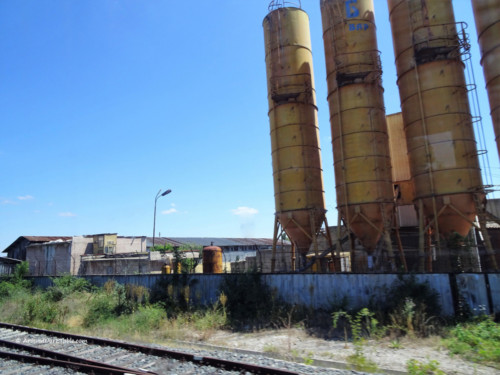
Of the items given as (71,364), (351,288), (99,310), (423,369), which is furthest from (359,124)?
(71,364)

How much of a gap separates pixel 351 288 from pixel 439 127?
9522mm

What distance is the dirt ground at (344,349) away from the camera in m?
7.35

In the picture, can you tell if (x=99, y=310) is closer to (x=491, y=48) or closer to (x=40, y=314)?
(x=40, y=314)

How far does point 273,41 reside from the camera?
845 inches

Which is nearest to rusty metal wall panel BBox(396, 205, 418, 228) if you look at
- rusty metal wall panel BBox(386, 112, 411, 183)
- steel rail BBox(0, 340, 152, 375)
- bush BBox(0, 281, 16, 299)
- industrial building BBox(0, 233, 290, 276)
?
rusty metal wall panel BBox(386, 112, 411, 183)

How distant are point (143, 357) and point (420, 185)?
15.0 metres

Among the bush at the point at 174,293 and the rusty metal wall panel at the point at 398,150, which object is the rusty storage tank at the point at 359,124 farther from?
the bush at the point at 174,293

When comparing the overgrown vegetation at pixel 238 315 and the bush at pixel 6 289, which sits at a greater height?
the bush at pixel 6 289

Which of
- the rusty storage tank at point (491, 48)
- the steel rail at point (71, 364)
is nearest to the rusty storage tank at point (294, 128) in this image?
the rusty storage tank at point (491, 48)

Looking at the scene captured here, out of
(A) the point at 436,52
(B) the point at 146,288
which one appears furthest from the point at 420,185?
(B) the point at 146,288

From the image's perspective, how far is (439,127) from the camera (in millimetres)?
16938

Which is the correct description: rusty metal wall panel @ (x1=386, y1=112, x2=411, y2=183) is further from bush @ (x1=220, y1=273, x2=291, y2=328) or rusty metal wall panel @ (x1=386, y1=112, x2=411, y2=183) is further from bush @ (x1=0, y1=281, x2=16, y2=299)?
bush @ (x1=0, y1=281, x2=16, y2=299)

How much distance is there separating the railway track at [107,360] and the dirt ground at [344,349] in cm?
181

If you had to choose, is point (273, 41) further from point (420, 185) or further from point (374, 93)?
point (420, 185)
